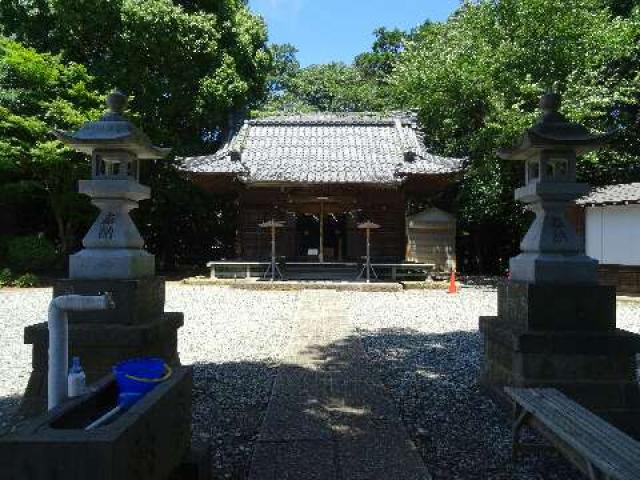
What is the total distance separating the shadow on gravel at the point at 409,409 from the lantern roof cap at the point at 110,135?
247cm

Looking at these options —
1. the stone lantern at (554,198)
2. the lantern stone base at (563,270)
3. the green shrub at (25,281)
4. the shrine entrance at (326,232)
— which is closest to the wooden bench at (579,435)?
the lantern stone base at (563,270)

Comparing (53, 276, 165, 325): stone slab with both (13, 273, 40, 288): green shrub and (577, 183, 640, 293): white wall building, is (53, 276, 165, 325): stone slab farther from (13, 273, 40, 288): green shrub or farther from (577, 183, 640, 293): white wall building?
(577, 183, 640, 293): white wall building

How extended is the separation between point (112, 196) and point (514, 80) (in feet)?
50.4

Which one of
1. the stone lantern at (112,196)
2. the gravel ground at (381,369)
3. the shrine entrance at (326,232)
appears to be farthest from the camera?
the shrine entrance at (326,232)

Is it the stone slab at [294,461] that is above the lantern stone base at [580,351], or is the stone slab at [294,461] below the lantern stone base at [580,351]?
below

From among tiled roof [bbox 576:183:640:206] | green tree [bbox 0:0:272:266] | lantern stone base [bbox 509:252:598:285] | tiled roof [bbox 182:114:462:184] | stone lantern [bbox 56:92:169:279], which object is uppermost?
green tree [bbox 0:0:272:266]

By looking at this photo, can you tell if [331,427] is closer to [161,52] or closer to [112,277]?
[112,277]

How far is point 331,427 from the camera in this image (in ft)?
13.9

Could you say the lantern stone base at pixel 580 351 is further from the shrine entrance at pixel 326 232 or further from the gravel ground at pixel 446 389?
the shrine entrance at pixel 326 232

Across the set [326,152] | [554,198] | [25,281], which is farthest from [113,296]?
[326,152]

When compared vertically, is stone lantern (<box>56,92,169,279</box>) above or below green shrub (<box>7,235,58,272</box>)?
above

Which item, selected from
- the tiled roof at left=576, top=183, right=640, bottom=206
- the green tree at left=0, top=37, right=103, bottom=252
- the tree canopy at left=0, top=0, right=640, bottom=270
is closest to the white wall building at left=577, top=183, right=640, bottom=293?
the tiled roof at left=576, top=183, right=640, bottom=206

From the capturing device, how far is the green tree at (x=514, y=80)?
16562mm

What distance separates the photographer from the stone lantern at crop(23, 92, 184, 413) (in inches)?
167
